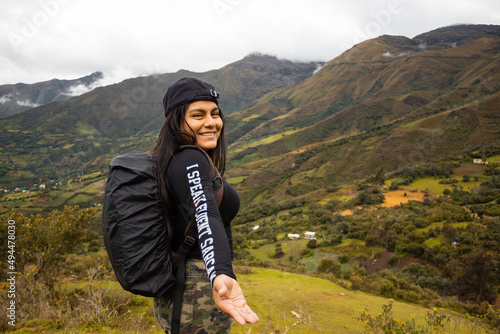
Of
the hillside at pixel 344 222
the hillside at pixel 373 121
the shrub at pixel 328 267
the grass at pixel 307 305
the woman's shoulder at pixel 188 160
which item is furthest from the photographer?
the hillside at pixel 373 121

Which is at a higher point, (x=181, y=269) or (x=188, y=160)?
(x=188, y=160)

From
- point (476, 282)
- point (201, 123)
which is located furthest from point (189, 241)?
point (476, 282)

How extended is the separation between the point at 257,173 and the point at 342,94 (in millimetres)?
108885

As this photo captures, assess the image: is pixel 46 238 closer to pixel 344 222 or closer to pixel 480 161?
pixel 344 222

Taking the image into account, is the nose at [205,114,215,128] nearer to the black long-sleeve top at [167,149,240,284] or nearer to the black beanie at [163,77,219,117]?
the black beanie at [163,77,219,117]

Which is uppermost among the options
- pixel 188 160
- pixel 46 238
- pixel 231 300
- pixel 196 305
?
pixel 188 160

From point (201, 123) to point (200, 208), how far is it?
0.59m

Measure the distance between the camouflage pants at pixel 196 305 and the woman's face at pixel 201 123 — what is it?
714 millimetres

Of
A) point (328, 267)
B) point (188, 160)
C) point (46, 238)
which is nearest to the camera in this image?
point (188, 160)

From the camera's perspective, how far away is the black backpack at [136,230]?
49.2 inches

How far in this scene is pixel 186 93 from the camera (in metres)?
1.63

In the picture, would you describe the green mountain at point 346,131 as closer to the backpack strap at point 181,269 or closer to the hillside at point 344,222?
the hillside at point 344,222

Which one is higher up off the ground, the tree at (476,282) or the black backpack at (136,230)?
the black backpack at (136,230)

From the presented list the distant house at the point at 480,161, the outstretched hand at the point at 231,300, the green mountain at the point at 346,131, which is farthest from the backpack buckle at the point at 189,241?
the distant house at the point at 480,161
